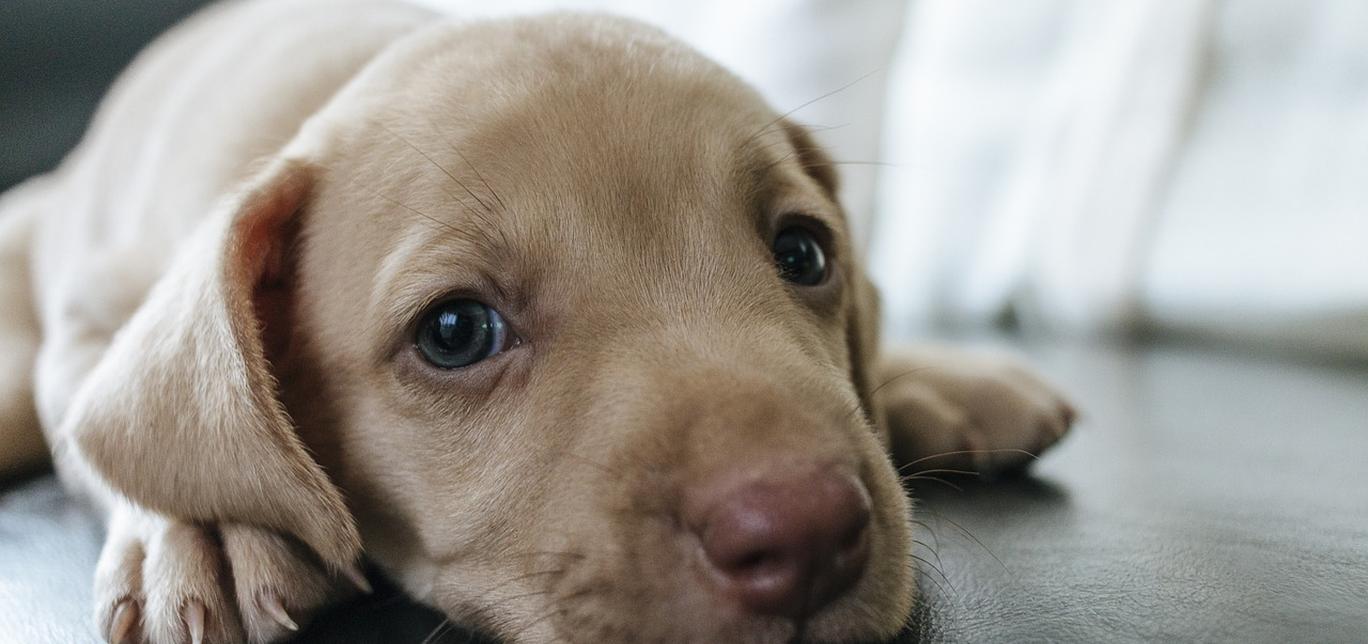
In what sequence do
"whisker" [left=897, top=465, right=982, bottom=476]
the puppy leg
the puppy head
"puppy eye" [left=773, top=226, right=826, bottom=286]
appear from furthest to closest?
the puppy leg, "whisker" [left=897, top=465, right=982, bottom=476], "puppy eye" [left=773, top=226, right=826, bottom=286], the puppy head

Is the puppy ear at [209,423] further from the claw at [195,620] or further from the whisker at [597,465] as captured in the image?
the whisker at [597,465]

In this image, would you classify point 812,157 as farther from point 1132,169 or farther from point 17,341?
point 17,341

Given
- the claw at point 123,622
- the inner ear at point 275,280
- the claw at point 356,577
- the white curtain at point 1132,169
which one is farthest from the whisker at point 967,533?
the white curtain at point 1132,169

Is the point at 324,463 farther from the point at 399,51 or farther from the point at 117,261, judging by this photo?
the point at 117,261

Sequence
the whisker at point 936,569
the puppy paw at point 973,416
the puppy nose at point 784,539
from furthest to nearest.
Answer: the puppy paw at point 973,416, the whisker at point 936,569, the puppy nose at point 784,539

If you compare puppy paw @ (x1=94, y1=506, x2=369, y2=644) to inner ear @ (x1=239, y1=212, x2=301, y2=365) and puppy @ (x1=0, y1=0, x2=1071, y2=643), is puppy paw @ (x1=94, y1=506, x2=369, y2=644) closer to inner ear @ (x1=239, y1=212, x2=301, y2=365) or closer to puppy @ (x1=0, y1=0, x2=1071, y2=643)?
puppy @ (x1=0, y1=0, x2=1071, y2=643)

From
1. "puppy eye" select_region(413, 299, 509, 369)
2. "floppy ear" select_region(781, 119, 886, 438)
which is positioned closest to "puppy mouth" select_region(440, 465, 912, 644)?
"puppy eye" select_region(413, 299, 509, 369)

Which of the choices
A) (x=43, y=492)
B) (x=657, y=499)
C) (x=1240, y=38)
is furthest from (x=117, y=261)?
(x=1240, y=38)

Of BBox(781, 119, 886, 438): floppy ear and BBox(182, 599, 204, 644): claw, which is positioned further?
BBox(781, 119, 886, 438): floppy ear
